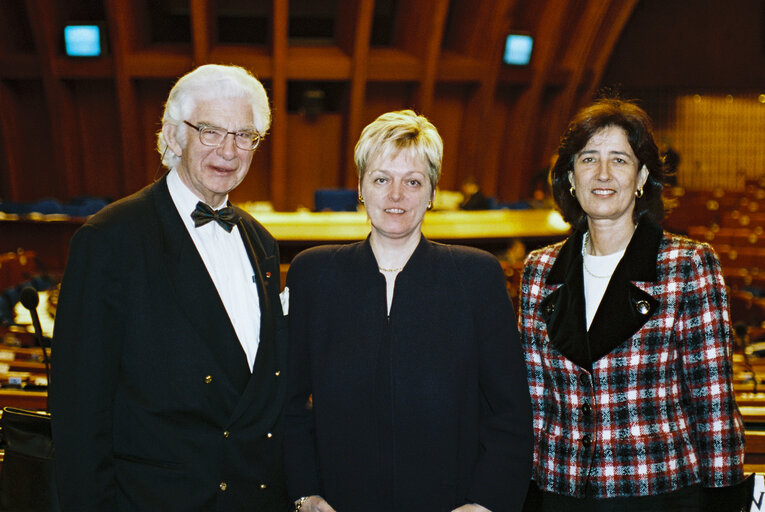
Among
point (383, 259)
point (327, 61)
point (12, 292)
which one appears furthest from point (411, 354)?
point (327, 61)

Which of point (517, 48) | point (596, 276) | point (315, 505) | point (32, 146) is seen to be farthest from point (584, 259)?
point (32, 146)

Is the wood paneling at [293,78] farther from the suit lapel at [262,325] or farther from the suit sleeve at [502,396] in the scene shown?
the suit sleeve at [502,396]

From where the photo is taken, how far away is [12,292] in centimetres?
532

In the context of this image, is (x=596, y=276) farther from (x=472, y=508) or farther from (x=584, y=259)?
(x=472, y=508)

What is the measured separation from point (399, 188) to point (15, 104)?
42.3ft

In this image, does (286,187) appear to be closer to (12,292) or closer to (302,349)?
(12,292)

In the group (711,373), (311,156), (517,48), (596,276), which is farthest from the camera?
(311,156)

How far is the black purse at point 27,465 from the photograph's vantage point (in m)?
1.98

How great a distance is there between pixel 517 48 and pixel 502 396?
11.7 m

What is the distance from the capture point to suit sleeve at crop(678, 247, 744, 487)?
187 centimetres

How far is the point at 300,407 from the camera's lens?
6.75 feet

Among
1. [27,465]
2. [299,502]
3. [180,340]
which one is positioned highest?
[180,340]

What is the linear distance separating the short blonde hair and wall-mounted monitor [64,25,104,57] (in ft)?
36.5

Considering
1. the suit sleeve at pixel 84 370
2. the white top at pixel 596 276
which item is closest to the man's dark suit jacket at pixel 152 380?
the suit sleeve at pixel 84 370
